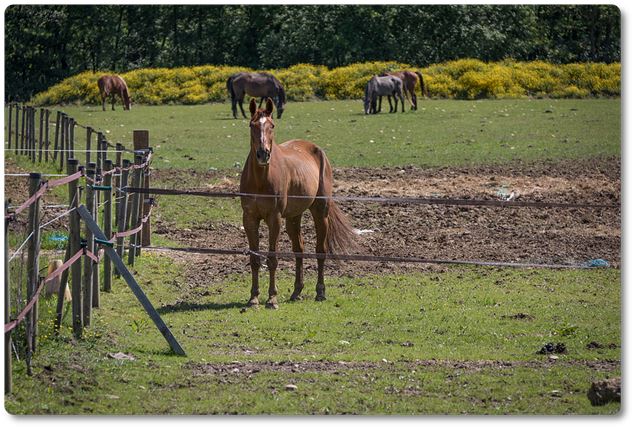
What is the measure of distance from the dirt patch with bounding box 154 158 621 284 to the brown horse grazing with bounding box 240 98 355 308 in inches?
30.0

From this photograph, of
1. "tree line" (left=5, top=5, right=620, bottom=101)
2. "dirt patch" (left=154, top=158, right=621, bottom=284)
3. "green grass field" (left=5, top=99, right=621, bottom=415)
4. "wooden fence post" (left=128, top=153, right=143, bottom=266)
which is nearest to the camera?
"green grass field" (left=5, top=99, right=621, bottom=415)

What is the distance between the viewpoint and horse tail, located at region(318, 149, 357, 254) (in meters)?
11.8

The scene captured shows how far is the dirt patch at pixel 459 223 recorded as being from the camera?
44.0 feet

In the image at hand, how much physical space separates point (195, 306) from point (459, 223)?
5.70 m

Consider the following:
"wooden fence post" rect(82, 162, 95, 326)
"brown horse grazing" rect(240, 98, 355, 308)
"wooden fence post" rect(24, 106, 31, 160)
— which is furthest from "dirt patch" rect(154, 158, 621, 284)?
"wooden fence post" rect(24, 106, 31, 160)

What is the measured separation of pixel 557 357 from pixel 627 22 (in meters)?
3.47

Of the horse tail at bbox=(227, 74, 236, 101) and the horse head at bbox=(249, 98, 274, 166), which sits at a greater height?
the horse tail at bbox=(227, 74, 236, 101)

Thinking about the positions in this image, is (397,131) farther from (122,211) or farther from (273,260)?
(273,260)

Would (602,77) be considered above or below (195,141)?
above

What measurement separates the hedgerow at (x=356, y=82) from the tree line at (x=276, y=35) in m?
3.06

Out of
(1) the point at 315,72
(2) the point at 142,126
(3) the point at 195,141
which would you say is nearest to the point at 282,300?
(3) the point at 195,141

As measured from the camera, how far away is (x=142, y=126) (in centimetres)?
2809

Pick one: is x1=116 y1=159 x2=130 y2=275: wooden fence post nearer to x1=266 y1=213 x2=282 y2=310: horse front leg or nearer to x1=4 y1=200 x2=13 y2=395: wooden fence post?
x1=266 y1=213 x2=282 y2=310: horse front leg

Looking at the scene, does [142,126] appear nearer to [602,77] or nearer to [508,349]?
[602,77]
